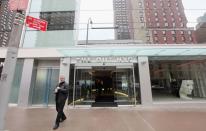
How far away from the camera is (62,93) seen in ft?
14.8

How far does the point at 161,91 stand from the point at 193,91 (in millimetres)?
2012

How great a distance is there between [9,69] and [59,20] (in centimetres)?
668

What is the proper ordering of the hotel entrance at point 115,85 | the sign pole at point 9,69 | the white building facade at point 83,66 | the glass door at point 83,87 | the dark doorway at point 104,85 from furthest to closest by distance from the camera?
the dark doorway at point 104,85
the glass door at point 83,87
the hotel entrance at point 115,85
the white building facade at point 83,66
the sign pole at point 9,69

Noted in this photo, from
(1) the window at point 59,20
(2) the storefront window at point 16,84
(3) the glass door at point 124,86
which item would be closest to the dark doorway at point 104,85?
(3) the glass door at point 124,86

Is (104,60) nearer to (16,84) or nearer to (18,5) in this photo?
(16,84)

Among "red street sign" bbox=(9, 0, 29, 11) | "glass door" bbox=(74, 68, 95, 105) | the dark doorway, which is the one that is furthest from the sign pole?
the dark doorway

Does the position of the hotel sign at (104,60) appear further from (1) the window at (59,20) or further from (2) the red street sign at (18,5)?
(2) the red street sign at (18,5)

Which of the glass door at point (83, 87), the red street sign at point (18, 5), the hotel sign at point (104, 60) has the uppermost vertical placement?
the red street sign at point (18, 5)

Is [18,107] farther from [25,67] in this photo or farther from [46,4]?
[46,4]

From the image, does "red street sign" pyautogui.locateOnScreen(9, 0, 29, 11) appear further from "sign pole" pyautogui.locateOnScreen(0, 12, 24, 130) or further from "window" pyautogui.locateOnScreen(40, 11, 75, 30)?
"window" pyautogui.locateOnScreen(40, 11, 75, 30)

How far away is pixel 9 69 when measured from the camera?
370cm

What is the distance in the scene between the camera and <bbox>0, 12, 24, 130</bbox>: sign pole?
3.49 meters

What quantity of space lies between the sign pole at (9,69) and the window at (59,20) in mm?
5631

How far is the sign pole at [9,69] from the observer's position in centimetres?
349
